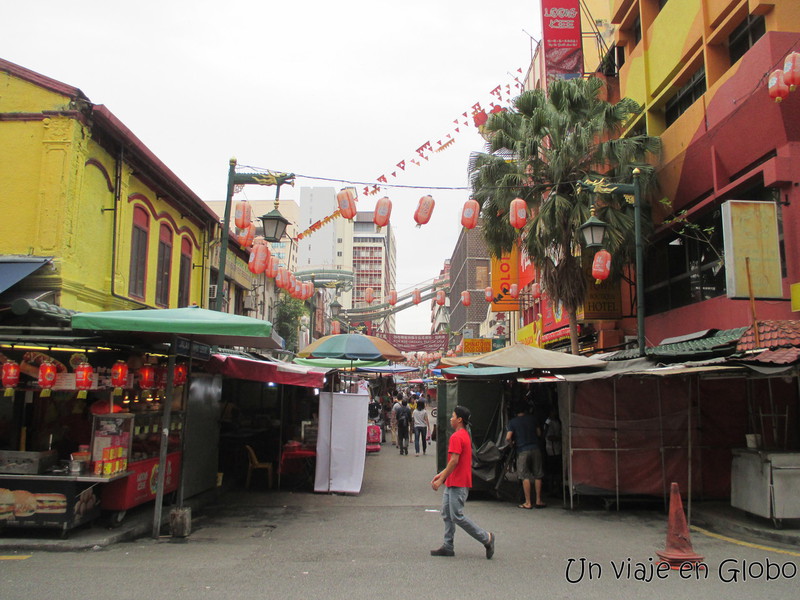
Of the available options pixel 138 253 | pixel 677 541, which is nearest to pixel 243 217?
pixel 138 253

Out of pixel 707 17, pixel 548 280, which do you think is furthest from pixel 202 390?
pixel 707 17

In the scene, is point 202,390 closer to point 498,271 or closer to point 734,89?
point 734,89

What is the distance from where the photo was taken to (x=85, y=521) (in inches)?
333

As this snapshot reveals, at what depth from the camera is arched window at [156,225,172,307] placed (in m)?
17.2

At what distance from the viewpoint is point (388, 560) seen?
7559 mm

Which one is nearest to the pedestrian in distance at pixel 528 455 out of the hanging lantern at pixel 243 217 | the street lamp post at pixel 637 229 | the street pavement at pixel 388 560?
the street pavement at pixel 388 560

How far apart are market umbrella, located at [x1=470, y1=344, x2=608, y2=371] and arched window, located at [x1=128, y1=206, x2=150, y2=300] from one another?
8.73 meters

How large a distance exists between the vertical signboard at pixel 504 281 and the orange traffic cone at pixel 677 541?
86.6 ft

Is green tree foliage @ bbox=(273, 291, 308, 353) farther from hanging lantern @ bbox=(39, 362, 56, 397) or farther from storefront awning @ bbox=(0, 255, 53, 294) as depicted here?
hanging lantern @ bbox=(39, 362, 56, 397)

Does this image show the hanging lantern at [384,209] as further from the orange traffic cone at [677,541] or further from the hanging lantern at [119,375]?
the orange traffic cone at [677,541]

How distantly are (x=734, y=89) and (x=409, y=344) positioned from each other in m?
24.2

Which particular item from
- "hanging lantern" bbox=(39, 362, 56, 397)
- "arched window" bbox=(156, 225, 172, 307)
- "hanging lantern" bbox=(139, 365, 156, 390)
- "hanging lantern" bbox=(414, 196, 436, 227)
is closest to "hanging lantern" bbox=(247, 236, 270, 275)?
"arched window" bbox=(156, 225, 172, 307)

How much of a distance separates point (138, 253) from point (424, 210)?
722 centimetres

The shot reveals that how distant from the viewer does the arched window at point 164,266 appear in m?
17.2
